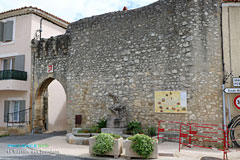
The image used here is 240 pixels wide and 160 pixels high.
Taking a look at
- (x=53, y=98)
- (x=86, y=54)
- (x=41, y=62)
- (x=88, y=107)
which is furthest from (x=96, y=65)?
(x=53, y=98)

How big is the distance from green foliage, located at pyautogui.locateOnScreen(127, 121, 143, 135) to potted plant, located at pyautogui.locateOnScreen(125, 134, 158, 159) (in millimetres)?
2892

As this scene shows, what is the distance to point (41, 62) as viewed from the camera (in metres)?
13.7

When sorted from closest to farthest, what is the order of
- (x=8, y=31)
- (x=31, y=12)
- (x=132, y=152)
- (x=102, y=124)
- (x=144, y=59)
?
(x=132, y=152), (x=144, y=59), (x=102, y=124), (x=31, y=12), (x=8, y=31)

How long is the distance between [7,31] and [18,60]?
1.93m

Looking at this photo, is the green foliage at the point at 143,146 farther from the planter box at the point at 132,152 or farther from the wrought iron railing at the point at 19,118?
the wrought iron railing at the point at 19,118

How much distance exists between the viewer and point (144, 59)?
1053 centimetres

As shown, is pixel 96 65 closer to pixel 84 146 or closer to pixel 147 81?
pixel 147 81

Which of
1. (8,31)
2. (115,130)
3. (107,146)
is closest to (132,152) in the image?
(107,146)

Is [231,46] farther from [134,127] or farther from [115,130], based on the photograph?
[115,130]

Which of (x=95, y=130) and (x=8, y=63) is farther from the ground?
(x=8, y=63)

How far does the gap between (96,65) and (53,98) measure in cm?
510

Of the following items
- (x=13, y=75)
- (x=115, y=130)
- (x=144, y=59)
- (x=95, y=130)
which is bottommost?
(x=95, y=130)

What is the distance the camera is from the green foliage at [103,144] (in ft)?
22.6

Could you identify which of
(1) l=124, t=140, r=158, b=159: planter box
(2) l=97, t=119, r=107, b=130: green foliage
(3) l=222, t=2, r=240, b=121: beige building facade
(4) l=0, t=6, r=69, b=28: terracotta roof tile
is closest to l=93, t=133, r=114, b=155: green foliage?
(1) l=124, t=140, r=158, b=159: planter box
